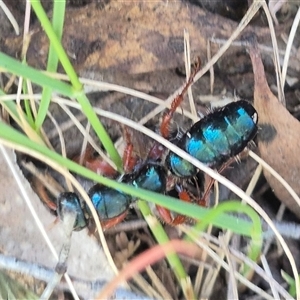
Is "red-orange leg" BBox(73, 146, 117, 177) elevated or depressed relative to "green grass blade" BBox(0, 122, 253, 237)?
depressed

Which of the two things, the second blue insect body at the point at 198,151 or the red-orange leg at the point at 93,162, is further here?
the red-orange leg at the point at 93,162

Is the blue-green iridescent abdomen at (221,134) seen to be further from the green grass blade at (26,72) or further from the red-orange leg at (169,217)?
the green grass blade at (26,72)

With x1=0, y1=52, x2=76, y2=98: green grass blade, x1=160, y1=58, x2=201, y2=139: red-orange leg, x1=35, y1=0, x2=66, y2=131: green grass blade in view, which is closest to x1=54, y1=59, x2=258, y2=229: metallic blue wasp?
x1=160, y1=58, x2=201, y2=139: red-orange leg

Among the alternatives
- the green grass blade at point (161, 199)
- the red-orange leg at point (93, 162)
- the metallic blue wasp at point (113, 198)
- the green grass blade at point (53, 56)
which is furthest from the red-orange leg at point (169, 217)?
the green grass blade at point (53, 56)

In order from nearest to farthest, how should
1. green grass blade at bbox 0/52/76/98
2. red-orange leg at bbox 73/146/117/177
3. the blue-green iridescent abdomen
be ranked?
green grass blade at bbox 0/52/76/98
the blue-green iridescent abdomen
red-orange leg at bbox 73/146/117/177

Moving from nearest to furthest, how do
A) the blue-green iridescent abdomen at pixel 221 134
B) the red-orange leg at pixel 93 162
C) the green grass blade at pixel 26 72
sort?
1. the green grass blade at pixel 26 72
2. the blue-green iridescent abdomen at pixel 221 134
3. the red-orange leg at pixel 93 162

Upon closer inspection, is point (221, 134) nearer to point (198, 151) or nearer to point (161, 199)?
point (198, 151)

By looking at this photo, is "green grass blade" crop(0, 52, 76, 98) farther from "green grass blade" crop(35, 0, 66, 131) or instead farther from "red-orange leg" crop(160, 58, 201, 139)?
"red-orange leg" crop(160, 58, 201, 139)

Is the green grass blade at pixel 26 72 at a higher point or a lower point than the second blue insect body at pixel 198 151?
higher

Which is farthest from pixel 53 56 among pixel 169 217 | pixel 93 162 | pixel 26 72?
pixel 169 217
